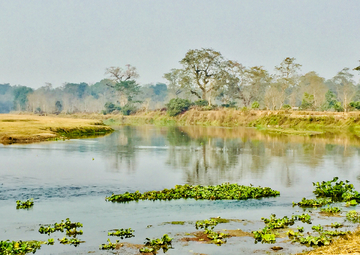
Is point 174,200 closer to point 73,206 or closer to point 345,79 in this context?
point 73,206

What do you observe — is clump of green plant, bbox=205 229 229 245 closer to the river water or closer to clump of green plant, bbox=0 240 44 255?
the river water

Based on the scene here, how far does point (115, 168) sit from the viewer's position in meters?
29.7

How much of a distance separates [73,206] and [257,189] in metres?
9.42

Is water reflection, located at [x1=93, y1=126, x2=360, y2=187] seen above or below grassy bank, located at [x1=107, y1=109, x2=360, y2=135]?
below

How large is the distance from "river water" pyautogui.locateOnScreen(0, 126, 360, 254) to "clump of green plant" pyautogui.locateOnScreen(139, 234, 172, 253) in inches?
10.5

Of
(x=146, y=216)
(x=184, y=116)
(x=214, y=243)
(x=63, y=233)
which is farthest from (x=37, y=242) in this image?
(x=184, y=116)

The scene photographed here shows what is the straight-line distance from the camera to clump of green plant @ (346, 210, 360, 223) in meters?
16.2

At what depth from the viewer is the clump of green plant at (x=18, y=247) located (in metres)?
12.5

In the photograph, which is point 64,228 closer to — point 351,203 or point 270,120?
point 351,203

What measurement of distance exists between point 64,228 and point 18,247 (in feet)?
8.26

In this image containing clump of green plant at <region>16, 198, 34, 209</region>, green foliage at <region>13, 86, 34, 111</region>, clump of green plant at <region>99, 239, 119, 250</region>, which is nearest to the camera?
clump of green plant at <region>99, 239, 119, 250</region>

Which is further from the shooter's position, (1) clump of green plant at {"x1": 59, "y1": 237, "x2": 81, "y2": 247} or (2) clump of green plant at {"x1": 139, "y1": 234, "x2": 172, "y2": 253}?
(1) clump of green plant at {"x1": 59, "y1": 237, "x2": 81, "y2": 247}

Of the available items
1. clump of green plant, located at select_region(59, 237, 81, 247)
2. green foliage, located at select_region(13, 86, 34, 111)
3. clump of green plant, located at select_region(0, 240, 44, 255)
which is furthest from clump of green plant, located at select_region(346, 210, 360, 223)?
green foliage, located at select_region(13, 86, 34, 111)

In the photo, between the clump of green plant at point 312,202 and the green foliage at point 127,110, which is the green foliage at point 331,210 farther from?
the green foliage at point 127,110
